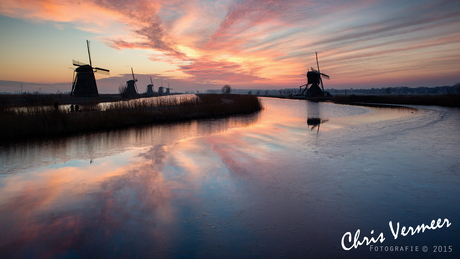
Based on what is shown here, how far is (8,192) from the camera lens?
5.01 m

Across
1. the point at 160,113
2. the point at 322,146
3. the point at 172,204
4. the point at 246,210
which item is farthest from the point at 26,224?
the point at 160,113

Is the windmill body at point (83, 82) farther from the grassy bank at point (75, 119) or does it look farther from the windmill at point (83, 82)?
the grassy bank at point (75, 119)

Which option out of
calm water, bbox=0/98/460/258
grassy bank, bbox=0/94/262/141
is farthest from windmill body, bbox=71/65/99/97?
calm water, bbox=0/98/460/258

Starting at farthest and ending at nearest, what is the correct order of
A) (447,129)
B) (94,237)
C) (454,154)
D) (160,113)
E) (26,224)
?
1. (160,113)
2. (447,129)
3. (454,154)
4. (26,224)
5. (94,237)

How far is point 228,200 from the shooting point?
442 centimetres

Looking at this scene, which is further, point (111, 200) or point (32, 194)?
point (32, 194)

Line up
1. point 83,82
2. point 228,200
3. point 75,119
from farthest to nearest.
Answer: point 83,82 → point 75,119 → point 228,200

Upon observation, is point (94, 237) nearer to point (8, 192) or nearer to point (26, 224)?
point (26, 224)

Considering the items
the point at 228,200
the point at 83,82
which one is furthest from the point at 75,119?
the point at 83,82

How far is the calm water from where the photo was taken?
310 centimetres

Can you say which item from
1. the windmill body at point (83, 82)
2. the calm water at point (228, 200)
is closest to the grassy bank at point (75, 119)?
the calm water at point (228, 200)

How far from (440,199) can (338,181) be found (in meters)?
1.75

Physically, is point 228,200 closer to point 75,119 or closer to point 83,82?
point 75,119

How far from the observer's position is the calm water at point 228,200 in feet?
10.2
